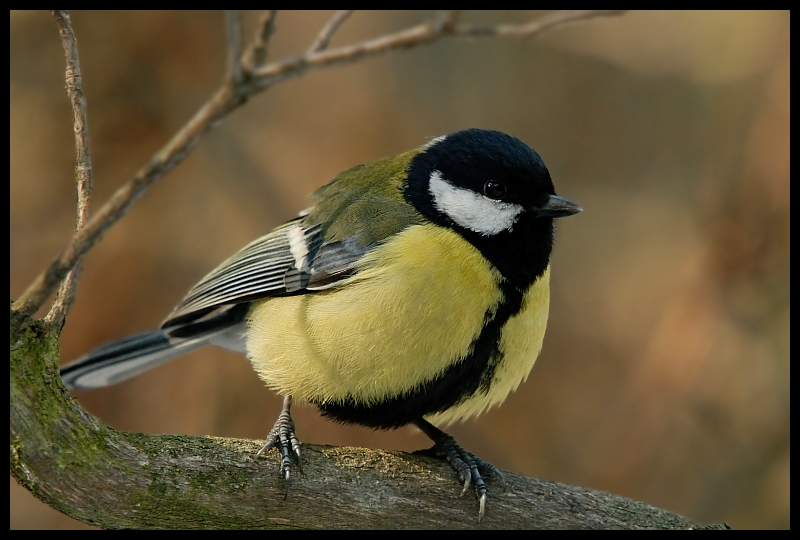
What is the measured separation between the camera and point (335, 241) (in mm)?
3061

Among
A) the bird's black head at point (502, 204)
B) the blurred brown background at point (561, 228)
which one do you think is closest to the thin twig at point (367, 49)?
the bird's black head at point (502, 204)

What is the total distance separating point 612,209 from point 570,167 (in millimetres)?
485

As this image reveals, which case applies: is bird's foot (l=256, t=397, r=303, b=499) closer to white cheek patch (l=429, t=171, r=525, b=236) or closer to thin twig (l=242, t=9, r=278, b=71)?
white cheek patch (l=429, t=171, r=525, b=236)

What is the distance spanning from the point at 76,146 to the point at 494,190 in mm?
1495

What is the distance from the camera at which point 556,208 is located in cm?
288

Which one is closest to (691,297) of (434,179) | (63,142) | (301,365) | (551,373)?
(551,373)

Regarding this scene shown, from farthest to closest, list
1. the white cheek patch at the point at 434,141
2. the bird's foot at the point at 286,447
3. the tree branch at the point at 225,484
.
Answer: the white cheek patch at the point at 434,141
the bird's foot at the point at 286,447
the tree branch at the point at 225,484

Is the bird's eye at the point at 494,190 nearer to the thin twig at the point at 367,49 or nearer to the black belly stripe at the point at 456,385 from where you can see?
the black belly stripe at the point at 456,385

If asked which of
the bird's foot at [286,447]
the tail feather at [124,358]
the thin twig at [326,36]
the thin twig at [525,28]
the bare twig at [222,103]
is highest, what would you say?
the thin twig at [326,36]

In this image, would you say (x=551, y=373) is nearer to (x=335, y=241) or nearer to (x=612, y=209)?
(x=612, y=209)

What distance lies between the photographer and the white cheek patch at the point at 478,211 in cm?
291

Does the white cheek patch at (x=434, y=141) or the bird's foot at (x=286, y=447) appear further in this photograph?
the white cheek patch at (x=434, y=141)

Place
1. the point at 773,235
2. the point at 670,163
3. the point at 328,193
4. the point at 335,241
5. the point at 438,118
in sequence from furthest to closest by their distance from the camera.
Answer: the point at 670,163, the point at 438,118, the point at 773,235, the point at 328,193, the point at 335,241

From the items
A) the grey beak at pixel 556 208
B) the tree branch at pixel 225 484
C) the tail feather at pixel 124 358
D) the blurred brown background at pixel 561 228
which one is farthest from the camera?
the blurred brown background at pixel 561 228
